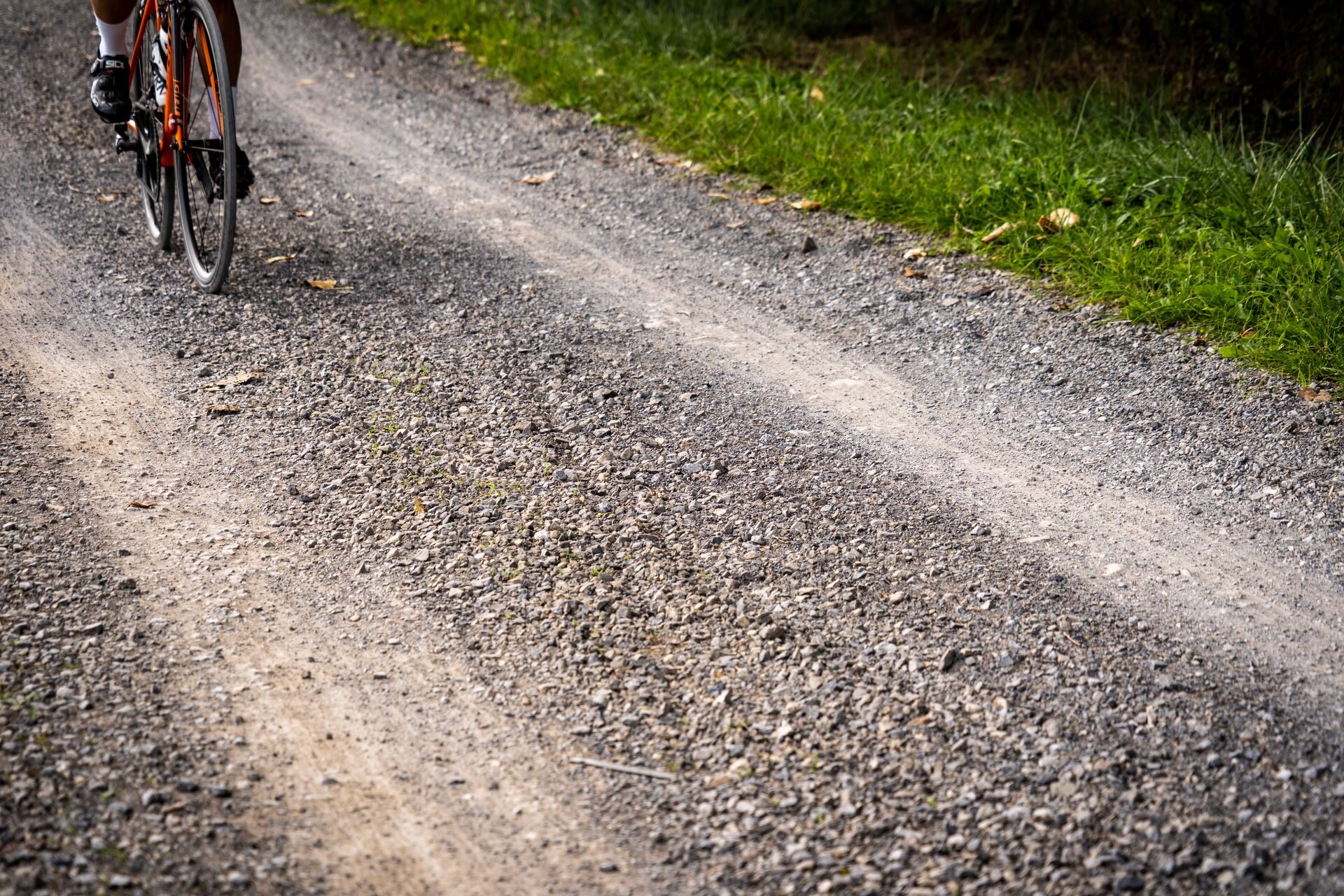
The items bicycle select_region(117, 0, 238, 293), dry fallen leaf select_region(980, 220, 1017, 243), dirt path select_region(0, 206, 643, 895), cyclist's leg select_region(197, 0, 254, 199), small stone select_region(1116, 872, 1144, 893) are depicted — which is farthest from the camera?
dry fallen leaf select_region(980, 220, 1017, 243)

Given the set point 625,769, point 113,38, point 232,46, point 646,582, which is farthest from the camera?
point 113,38

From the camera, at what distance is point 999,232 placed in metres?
5.11

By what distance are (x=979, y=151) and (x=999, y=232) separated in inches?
40.8

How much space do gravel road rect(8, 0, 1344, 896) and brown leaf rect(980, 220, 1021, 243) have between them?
0.64 ft

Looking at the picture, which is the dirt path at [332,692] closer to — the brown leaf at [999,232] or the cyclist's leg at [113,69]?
the cyclist's leg at [113,69]

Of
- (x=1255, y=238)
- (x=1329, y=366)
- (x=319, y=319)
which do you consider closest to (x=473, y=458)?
(x=319, y=319)

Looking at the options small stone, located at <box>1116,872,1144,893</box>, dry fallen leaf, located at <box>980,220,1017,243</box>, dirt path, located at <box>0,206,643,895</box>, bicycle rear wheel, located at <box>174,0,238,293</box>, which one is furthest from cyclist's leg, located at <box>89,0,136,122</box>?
small stone, located at <box>1116,872,1144,893</box>

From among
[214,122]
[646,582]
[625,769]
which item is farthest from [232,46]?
[625,769]

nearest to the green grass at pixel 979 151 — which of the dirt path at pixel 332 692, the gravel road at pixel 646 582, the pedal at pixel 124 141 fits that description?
the gravel road at pixel 646 582

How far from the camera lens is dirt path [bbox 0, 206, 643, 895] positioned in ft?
7.36

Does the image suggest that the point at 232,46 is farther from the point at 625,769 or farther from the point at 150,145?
the point at 625,769

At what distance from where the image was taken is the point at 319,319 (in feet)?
15.2

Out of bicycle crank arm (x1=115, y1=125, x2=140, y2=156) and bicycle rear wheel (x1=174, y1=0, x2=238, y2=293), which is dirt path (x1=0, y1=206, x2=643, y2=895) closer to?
bicycle rear wheel (x1=174, y1=0, x2=238, y2=293)

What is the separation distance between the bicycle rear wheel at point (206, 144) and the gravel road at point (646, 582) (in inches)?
7.6
